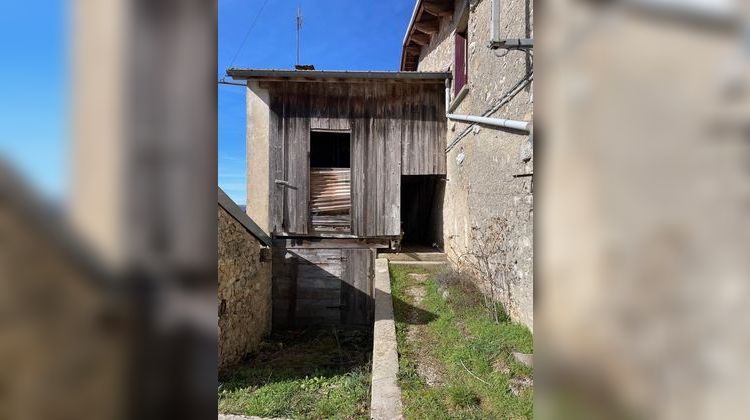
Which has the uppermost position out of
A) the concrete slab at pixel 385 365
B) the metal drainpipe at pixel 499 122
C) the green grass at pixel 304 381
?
the metal drainpipe at pixel 499 122

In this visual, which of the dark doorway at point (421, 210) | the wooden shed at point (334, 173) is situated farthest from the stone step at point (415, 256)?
the dark doorway at point (421, 210)

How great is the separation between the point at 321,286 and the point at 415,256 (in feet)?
7.78

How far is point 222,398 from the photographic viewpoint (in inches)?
148

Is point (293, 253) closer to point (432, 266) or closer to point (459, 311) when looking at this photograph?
point (432, 266)

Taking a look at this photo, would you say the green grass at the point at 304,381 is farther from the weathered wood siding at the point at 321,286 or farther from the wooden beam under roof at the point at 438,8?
the wooden beam under roof at the point at 438,8

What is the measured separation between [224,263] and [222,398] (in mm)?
1792

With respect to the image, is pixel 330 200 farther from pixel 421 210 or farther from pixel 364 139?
pixel 421 210

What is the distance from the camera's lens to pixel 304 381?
14.1ft

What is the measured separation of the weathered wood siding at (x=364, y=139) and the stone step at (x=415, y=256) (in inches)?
20.1
